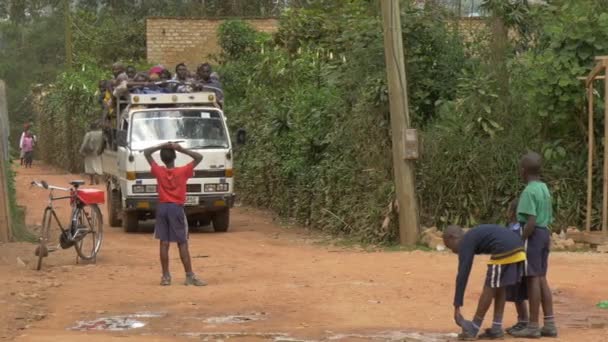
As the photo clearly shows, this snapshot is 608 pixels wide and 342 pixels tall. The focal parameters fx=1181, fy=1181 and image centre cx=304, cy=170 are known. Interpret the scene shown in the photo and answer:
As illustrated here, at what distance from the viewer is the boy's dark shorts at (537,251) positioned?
32.4 ft

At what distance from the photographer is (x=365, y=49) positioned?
1894 centimetres

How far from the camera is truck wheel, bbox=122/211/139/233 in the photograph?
2075 cm

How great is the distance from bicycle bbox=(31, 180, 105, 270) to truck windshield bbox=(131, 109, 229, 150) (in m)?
4.43

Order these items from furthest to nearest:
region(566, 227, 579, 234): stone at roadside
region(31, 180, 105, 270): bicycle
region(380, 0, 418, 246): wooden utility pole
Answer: region(380, 0, 418, 246): wooden utility pole, region(566, 227, 579, 234): stone at roadside, region(31, 180, 105, 270): bicycle

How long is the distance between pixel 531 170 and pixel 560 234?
7.09 m

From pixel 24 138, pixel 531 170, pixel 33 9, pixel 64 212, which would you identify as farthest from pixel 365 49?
pixel 33 9

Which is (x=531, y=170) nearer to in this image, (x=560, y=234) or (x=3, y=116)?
(x=560, y=234)

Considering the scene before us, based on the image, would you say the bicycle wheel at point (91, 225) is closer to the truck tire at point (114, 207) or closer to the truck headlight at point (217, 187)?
the truck headlight at point (217, 187)

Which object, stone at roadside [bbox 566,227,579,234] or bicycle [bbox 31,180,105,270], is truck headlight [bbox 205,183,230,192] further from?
stone at roadside [bbox 566,227,579,234]

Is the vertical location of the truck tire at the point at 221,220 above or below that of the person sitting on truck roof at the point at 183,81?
below

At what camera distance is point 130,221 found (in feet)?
68.6

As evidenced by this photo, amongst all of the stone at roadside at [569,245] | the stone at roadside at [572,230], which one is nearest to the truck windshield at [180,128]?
the stone at roadside at [572,230]

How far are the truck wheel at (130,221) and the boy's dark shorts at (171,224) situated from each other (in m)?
7.21

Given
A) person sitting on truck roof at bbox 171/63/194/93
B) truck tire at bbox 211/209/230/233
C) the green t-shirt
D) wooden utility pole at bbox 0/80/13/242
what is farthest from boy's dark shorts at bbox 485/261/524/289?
person sitting on truck roof at bbox 171/63/194/93
